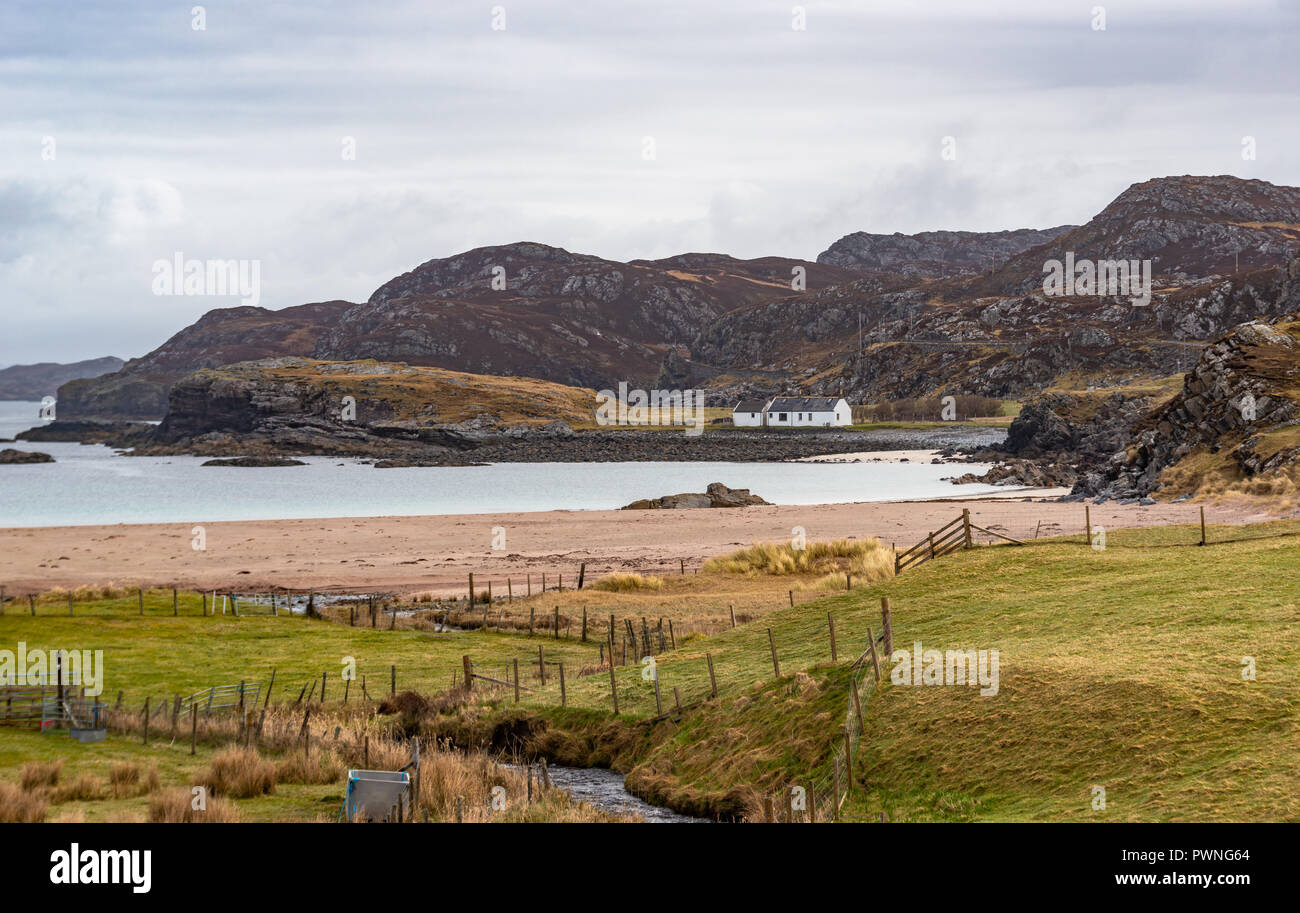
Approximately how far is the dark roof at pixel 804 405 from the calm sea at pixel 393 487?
5141cm

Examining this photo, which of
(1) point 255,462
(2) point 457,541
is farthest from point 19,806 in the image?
(1) point 255,462

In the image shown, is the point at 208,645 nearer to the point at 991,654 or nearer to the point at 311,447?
the point at 991,654

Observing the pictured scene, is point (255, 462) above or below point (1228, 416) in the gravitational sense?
below

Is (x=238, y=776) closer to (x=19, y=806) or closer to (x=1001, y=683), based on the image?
(x=19, y=806)

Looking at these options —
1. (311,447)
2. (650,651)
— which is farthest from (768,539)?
(311,447)

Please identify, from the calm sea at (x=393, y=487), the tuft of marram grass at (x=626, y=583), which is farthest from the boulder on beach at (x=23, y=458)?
the tuft of marram grass at (x=626, y=583)

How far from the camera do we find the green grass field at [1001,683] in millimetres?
15336

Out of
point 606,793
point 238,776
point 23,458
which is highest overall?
point 23,458

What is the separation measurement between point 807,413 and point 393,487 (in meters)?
94.0

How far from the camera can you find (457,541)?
238 ft

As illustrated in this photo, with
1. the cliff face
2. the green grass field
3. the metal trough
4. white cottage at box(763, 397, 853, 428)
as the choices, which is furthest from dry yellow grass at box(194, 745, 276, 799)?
white cottage at box(763, 397, 853, 428)

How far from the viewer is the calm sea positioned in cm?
9512

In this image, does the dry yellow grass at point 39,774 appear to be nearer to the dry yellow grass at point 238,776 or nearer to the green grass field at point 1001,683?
the green grass field at point 1001,683
